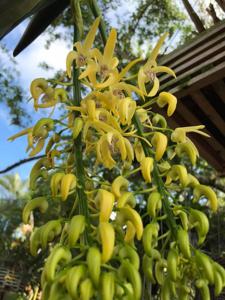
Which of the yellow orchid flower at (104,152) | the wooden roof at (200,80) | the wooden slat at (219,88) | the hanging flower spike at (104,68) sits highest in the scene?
the wooden roof at (200,80)

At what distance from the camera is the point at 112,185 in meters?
0.43

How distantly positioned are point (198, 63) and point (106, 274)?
2.48 ft

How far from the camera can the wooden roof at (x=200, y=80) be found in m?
1.00

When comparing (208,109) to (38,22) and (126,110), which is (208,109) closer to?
(38,22)

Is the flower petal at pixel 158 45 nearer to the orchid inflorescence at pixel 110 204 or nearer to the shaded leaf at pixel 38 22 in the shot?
the orchid inflorescence at pixel 110 204

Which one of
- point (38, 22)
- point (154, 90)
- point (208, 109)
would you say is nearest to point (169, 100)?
point (154, 90)

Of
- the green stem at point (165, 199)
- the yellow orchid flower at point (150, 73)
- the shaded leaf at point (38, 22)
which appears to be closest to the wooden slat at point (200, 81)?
the shaded leaf at point (38, 22)

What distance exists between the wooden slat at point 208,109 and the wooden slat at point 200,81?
0.03 metres

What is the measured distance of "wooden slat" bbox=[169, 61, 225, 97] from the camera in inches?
38.5

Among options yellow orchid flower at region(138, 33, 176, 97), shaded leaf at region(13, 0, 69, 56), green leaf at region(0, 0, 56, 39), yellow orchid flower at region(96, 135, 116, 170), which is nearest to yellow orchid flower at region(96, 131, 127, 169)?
yellow orchid flower at region(96, 135, 116, 170)

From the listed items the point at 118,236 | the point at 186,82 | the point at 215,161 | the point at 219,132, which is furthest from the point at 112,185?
the point at 215,161

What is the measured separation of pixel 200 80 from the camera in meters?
1.01

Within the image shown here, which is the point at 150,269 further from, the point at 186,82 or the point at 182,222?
the point at 186,82

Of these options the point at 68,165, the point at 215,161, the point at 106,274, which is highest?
the point at 215,161
